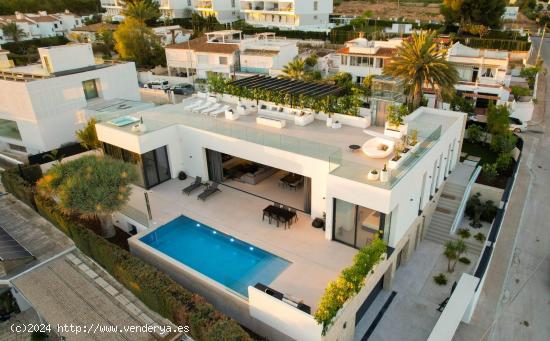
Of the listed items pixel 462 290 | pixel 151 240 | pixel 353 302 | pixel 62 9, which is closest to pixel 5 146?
pixel 151 240

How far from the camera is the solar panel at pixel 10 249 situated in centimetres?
1873

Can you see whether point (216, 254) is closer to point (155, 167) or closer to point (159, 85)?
point (155, 167)

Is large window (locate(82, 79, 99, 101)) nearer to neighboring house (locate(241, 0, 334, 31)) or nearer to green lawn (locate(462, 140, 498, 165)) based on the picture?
green lawn (locate(462, 140, 498, 165))

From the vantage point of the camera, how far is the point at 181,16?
91938 millimetres

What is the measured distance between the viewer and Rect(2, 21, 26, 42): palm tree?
76500 millimetres

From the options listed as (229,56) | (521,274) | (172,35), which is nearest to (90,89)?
(229,56)

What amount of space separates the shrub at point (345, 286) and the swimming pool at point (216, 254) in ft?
11.4

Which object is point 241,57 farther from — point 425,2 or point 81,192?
point 425,2

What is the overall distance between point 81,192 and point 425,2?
417 ft

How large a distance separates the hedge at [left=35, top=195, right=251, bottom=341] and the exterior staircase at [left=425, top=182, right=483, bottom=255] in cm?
1382

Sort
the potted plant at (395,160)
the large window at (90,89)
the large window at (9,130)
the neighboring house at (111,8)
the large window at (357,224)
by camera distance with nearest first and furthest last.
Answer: the large window at (357,224), the potted plant at (395,160), the large window at (9,130), the large window at (90,89), the neighboring house at (111,8)

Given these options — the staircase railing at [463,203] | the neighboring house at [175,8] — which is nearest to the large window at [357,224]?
the staircase railing at [463,203]

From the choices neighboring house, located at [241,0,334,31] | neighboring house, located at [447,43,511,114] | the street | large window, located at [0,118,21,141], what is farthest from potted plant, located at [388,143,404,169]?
neighboring house, located at [241,0,334,31]

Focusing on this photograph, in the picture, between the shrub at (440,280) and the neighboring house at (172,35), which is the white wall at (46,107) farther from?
the neighboring house at (172,35)
